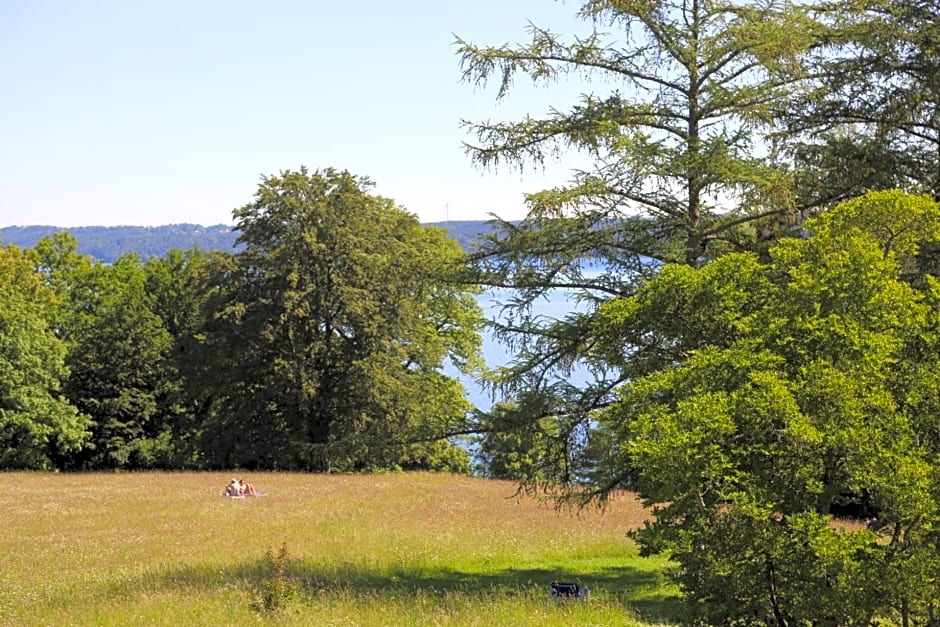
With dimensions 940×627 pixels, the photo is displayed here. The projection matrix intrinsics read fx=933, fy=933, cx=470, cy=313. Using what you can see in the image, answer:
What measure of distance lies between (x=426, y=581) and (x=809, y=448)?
9168 mm

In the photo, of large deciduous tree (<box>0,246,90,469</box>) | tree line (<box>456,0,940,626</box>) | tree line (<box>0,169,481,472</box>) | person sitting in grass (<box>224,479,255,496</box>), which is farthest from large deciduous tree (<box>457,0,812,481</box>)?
large deciduous tree (<box>0,246,90,469</box>)

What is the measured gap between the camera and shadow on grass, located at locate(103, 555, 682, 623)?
13812mm

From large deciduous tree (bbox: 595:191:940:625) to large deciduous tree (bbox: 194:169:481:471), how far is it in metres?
29.9

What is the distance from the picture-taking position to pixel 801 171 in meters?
13.6

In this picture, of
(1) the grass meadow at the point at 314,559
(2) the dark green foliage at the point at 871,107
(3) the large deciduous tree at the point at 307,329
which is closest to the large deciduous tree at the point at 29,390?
(3) the large deciduous tree at the point at 307,329

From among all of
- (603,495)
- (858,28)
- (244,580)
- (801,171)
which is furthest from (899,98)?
(244,580)

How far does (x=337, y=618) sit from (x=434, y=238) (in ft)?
114

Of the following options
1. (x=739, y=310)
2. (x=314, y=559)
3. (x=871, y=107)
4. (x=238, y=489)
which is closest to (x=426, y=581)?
(x=314, y=559)

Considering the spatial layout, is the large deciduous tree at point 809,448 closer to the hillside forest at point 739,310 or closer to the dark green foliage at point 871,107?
the hillside forest at point 739,310

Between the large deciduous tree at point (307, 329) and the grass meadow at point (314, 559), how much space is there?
1078 centimetres

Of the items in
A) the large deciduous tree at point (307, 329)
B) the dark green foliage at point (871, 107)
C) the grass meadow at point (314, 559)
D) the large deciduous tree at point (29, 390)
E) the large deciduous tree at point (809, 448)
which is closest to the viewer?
the large deciduous tree at point (809, 448)

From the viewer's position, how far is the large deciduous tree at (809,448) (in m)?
7.67

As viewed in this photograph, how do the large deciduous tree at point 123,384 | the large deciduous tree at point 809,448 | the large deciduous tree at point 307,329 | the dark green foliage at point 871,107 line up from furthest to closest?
the large deciduous tree at point 123,384 < the large deciduous tree at point 307,329 < the dark green foliage at point 871,107 < the large deciduous tree at point 809,448

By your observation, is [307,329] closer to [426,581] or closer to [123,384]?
[123,384]
